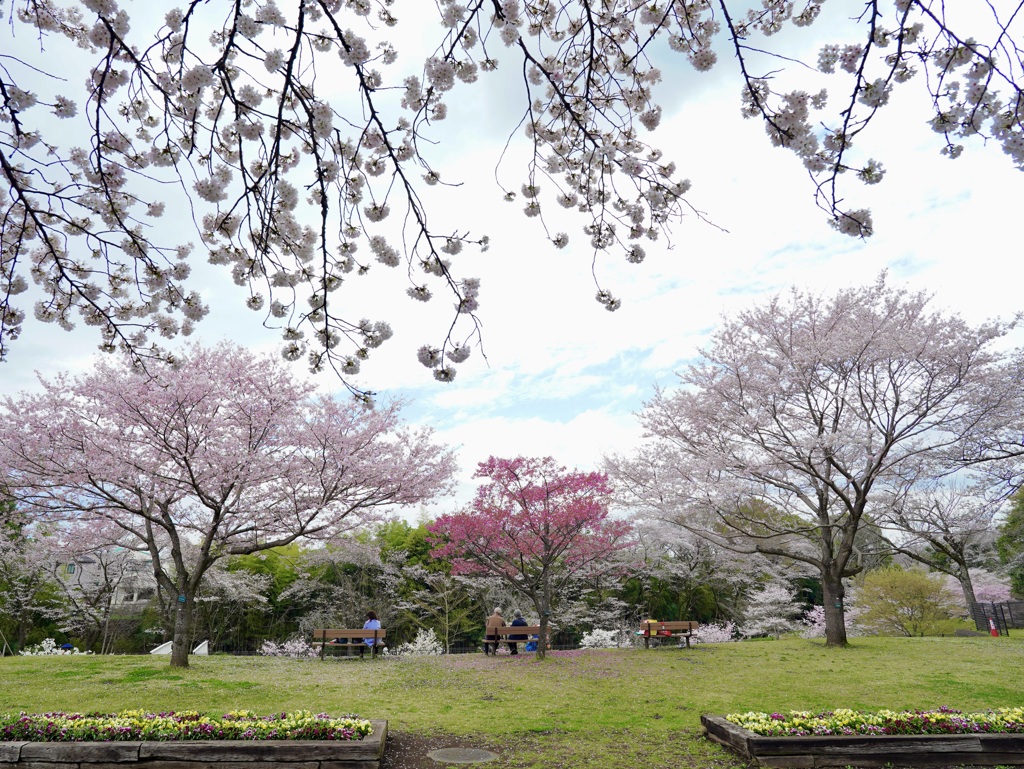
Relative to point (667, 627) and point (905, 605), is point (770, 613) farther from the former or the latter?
point (667, 627)

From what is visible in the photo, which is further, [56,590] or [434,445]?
[56,590]

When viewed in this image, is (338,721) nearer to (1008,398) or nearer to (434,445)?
(434,445)

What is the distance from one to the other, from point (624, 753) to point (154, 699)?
18.4 feet

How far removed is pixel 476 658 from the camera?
11.8 meters

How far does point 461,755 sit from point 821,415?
10.3 metres

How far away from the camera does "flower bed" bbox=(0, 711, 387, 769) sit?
4.49m

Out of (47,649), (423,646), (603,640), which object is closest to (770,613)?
(603,640)

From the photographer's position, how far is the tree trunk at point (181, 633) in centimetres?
998

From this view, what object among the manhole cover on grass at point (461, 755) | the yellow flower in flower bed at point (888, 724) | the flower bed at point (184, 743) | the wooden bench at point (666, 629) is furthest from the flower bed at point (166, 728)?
the wooden bench at point (666, 629)

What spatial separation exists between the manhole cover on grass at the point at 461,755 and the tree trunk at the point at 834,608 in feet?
31.5

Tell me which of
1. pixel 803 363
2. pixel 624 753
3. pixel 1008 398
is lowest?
pixel 624 753

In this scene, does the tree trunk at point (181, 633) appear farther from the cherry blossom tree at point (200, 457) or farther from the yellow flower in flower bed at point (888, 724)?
the yellow flower in flower bed at point (888, 724)

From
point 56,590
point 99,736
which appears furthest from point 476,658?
point 56,590

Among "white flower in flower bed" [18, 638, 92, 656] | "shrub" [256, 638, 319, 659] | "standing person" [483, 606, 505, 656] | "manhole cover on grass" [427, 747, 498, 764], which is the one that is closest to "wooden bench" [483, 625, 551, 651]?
"standing person" [483, 606, 505, 656]
